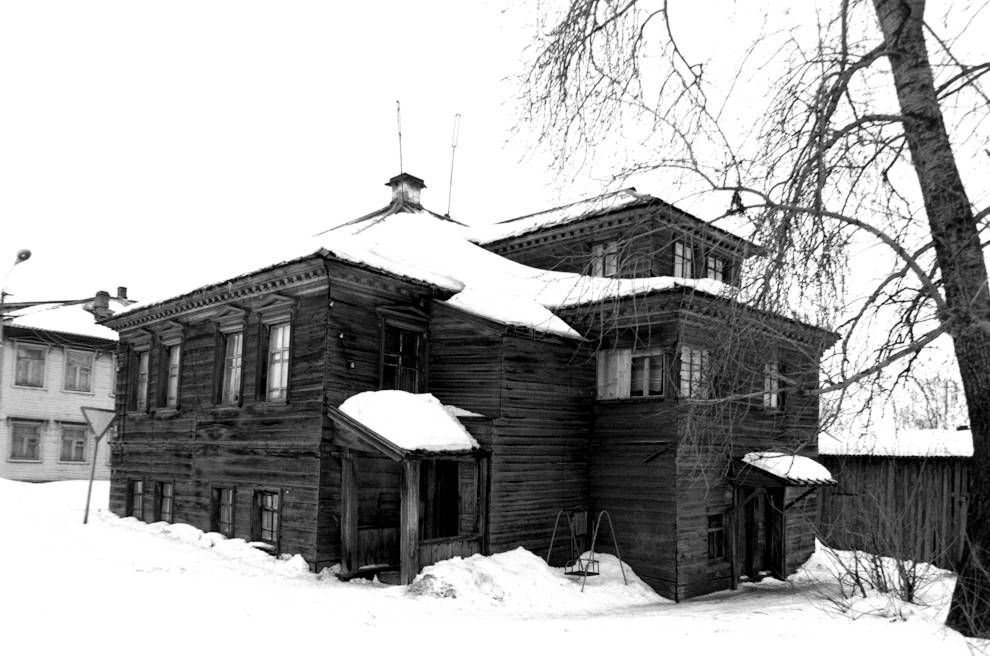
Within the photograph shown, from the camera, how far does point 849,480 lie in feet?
82.0

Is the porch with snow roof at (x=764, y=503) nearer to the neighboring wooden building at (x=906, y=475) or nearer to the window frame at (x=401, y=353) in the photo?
the neighboring wooden building at (x=906, y=475)

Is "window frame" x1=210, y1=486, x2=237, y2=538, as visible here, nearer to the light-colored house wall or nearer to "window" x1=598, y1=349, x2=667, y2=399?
"window" x1=598, y1=349, x2=667, y2=399

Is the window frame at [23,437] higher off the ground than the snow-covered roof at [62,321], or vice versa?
the snow-covered roof at [62,321]

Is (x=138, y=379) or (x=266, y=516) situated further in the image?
(x=138, y=379)

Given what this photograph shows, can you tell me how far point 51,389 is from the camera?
3634 centimetres

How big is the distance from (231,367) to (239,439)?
1.99m

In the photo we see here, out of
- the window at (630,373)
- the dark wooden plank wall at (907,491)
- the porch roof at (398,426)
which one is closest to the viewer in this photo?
the porch roof at (398,426)

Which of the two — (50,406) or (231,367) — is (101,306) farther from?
(231,367)

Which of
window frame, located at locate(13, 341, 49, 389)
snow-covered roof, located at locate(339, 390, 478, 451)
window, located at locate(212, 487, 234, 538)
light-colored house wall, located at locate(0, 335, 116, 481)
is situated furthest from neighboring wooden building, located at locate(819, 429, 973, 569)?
window frame, located at locate(13, 341, 49, 389)

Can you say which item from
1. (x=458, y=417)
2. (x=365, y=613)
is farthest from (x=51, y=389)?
(x=365, y=613)

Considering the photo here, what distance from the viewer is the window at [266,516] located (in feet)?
55.8

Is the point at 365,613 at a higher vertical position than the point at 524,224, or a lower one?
lower

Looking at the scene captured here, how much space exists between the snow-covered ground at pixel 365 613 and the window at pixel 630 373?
14.7ft

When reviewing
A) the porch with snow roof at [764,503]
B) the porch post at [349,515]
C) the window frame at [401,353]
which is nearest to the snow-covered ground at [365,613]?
the porch post at [349,515]
